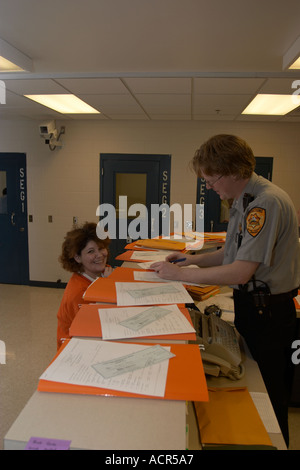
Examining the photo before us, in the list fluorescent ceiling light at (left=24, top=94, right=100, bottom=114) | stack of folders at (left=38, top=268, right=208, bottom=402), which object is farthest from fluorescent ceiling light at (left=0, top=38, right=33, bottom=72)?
stack of folders at (left=38, top=268, right=208, bottom=402)

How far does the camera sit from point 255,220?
1306 millimetres

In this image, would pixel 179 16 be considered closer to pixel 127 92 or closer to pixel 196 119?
pixel 127 92

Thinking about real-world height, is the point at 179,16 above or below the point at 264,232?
above

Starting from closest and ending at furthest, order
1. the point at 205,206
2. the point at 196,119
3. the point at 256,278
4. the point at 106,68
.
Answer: the point at 256,278 → the point at 106,68 → the point at 196,119 → the point at 205,206

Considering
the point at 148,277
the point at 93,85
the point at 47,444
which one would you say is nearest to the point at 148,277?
the point at 148,277

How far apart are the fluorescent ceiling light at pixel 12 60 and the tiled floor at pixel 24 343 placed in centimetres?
272

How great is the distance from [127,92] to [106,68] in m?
0.55

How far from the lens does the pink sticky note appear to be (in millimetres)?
618

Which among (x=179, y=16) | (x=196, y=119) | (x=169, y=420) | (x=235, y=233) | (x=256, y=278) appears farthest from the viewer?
(x=196, y=119)

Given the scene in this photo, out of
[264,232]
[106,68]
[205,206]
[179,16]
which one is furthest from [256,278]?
[205,206]

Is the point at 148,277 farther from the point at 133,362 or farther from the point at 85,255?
the point at 133,362

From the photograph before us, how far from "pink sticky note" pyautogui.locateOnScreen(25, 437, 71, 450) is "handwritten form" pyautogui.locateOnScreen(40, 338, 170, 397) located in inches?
6.0

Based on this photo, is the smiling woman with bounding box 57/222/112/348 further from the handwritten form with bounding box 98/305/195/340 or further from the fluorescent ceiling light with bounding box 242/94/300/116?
the fluorescent ceiling light with bounding box 242/94/300/116

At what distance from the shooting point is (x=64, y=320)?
5.70 feet
